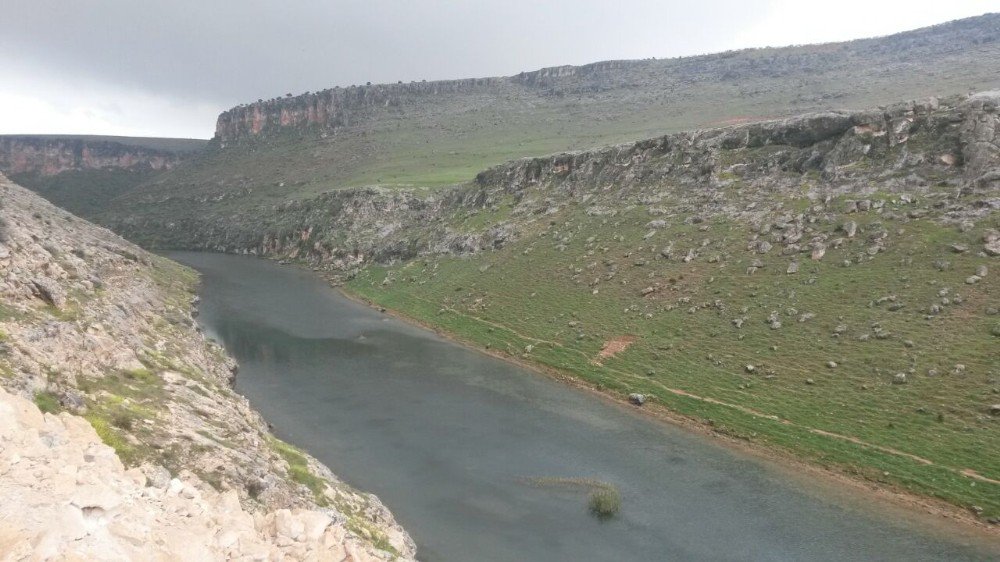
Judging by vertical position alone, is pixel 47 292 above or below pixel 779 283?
above

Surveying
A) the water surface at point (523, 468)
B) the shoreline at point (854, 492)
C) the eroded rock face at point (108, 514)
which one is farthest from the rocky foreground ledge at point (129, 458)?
the shoreline at point (854, 492)

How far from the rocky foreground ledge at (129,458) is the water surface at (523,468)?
Result: 517 centimetres

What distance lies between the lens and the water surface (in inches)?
1145

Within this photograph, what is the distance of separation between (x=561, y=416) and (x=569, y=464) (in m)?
7.93

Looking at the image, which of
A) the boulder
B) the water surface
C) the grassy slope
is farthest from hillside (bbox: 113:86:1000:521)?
the boulder

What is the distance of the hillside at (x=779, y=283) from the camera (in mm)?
38781

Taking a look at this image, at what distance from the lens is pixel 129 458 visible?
19406 mm

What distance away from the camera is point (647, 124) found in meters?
170

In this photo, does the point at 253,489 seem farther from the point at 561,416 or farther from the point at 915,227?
the point at 915,227

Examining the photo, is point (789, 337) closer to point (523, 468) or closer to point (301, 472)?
point (523, 468)

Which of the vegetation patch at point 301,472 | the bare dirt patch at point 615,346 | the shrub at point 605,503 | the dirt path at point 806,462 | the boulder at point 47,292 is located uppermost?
the boulder at point 47,292

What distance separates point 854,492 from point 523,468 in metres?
20.8

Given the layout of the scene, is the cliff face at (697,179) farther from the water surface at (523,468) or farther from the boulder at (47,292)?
the boulder at (47,292)

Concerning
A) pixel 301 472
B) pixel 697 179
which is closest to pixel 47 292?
pixel 301 472
